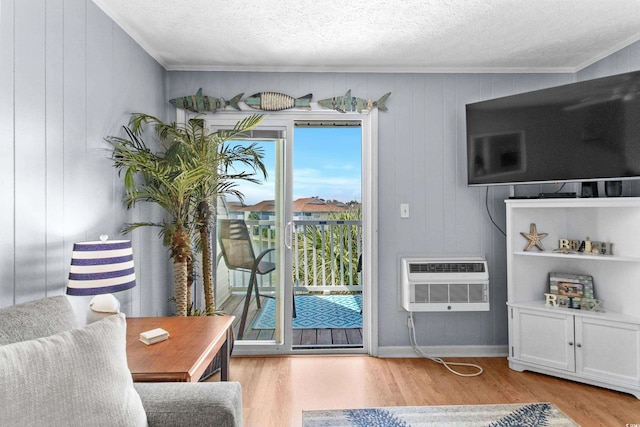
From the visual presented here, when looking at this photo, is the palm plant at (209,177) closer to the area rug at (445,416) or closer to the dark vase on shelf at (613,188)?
the area rug at (445,416)

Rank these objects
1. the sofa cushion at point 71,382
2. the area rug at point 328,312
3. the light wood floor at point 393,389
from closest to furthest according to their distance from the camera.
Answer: the sofa cushion at point 71,382, the light wood floor at point 393,389, the area rug at point 328,312

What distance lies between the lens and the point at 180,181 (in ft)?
6.86

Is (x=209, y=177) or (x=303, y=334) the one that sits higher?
(x=209, y=177)

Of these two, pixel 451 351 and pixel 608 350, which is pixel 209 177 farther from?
pixel 608 350

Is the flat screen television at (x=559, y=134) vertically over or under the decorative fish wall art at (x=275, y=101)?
under

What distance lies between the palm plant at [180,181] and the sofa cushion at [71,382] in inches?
44.6

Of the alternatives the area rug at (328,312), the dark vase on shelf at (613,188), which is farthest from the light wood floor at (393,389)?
the dark vase on shelf at (613,188)

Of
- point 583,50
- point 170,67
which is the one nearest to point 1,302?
point 170,67

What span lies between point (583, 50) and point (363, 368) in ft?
9.74

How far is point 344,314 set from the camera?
13.1 ft

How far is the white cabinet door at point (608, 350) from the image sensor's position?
7.44 ft

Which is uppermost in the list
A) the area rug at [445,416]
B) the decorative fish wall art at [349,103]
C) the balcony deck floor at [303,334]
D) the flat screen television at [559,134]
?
the decorative fish wall art at [349,103]

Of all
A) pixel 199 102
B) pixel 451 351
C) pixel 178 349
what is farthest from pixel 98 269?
pixel 451 351

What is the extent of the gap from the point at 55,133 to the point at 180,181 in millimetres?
639
